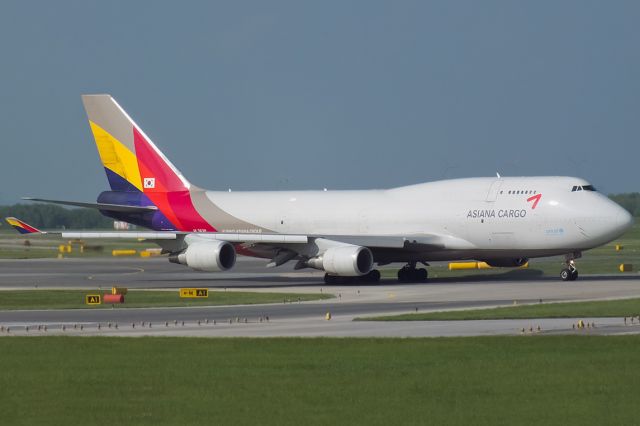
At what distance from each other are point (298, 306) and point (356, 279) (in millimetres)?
16648

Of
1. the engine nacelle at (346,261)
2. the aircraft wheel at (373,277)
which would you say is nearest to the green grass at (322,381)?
the engine nacelle at (346,261)

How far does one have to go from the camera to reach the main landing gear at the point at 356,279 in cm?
5584

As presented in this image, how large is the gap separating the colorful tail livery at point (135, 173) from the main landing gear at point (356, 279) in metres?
10.5

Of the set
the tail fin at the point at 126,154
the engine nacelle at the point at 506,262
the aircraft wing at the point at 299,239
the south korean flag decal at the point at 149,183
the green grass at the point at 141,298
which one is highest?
the tail fin at the point at 126,154

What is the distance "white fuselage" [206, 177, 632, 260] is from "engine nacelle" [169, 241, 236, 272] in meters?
6.08

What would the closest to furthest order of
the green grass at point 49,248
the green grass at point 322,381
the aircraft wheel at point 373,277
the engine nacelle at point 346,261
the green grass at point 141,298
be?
1. the green grass at point 322,381
2. the green grass at point 141,298
3. the engine nacelle at point 346,261
4. the aircraft wheel at point 373,277
5. the green grass at point 49,248

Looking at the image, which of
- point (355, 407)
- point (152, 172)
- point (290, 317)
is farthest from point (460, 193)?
point (355, 407)

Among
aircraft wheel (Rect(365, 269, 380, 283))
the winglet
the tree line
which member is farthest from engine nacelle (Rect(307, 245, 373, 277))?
the tree line

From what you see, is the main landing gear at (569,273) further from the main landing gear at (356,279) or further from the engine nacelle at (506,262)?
the main landing gear at (356,279)

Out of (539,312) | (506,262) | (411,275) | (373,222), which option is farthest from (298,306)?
(506,262)

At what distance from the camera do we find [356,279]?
5700cm

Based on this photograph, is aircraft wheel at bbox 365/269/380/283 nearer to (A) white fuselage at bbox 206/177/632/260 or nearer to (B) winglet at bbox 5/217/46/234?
(A) white fuselage at bbox 206/177/632/260

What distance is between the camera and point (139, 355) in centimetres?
2442

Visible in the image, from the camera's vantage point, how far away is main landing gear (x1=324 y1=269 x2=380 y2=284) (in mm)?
55844
